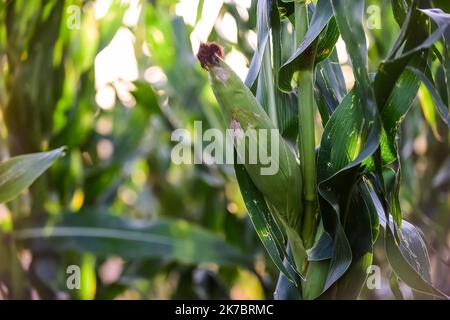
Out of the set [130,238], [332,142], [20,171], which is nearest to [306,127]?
[332,142]

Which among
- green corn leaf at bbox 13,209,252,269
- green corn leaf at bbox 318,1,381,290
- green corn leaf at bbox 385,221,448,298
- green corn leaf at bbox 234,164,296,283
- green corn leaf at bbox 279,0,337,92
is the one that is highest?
green corn leaf at bbox 279,0,337,92

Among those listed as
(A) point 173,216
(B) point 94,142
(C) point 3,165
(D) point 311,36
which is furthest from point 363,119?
(A) point 173,216

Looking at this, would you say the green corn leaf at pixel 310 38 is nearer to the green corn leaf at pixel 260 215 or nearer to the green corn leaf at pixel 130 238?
the green corn leaf at pixel 260 215

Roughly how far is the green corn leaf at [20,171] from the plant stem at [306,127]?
0.24 meters

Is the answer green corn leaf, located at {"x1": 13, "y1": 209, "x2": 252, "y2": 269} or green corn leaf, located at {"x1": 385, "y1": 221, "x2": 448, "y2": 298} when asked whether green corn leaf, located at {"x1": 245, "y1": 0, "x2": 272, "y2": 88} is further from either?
green corn leaf, located at {"x1": 13, "y1": 209, "x2": 252, "y2": 269}

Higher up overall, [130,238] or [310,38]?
[310,38]

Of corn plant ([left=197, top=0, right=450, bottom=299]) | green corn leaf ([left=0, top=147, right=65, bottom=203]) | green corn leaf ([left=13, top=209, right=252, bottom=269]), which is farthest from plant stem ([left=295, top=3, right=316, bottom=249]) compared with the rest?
green corn leaf ([left=13, top=209, right=252, bottom=269])

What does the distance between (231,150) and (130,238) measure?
504mm

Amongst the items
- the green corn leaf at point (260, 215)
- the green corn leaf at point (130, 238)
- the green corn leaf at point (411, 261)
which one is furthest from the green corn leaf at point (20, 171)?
the green corn leaf at point (130, 238)

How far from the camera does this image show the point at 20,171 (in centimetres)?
59

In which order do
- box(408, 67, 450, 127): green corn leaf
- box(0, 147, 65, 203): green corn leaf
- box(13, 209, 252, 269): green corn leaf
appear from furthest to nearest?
box(13, 209, 252, 269): green corn leaf < box(0, 147, 65, 203): green corn leaf < box(408, 67, 450, 127): green corn leaf

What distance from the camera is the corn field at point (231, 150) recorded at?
0.45 m

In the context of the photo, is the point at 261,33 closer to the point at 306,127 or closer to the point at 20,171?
the point at 306,127

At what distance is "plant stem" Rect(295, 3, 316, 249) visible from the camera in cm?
47
